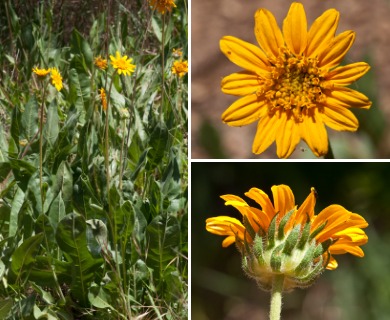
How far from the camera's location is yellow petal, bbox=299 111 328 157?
1.49m

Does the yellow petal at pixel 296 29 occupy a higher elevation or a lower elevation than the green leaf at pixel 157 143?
higher

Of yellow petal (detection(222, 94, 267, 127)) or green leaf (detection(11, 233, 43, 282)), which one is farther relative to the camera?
green leaf (detection(11, 233, 43, 282))

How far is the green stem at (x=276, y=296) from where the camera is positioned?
1106 mm

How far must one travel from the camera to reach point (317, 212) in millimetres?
1690

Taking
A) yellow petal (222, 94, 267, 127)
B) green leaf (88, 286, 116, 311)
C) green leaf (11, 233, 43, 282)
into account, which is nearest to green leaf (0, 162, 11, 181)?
green leaf (11, 233, 43, 282)

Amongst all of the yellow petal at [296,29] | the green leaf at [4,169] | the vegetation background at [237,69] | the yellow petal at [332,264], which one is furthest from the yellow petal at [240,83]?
the green leaf at [4,169]

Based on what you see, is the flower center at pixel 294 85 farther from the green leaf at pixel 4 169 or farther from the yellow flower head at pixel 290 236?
the green leaf at pixel 4 169

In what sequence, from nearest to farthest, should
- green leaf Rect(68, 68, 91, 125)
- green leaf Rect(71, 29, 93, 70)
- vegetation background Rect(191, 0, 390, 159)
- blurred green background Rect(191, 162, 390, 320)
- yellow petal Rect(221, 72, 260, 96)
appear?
yellow petal Rect(221, 72, 260, 96)
blurred green background Rect(191, 162, 390, 320)
vegetation background Rect(191, 0, 390, 159)
green leaf Rect(68, 68, 91, 125)
green leaf Rect(71, 29, 93, 70)

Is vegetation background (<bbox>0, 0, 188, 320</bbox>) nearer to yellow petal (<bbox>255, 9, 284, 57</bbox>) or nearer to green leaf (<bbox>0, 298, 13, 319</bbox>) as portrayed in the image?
green leaf (<bbox>0, 298, 13, 319</bbox>)

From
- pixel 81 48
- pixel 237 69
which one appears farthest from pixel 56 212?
pixel 81 48

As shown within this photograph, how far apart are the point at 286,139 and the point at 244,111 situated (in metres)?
0.10

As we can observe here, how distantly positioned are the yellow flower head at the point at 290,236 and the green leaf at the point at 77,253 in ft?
2.26

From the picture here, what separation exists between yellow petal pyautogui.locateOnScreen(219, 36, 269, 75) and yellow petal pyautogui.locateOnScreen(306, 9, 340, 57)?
0.10 metres

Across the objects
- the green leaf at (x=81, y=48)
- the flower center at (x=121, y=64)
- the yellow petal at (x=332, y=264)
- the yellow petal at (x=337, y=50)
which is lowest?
the yellow petal at (x=332, y=264)
